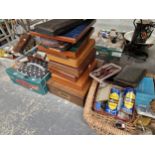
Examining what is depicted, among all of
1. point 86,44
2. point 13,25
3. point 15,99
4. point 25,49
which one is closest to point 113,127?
point 86,44

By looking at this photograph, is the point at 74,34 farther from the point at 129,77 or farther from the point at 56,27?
the point at 129,77

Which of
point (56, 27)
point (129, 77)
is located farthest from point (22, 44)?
point (129, 77)

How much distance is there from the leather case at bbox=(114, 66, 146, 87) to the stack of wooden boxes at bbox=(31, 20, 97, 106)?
0.29 m

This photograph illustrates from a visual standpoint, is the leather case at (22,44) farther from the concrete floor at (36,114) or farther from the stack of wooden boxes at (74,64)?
the stack of wooden boxes at (74,64)

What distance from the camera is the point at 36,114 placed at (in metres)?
1.31

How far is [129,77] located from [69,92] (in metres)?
0.53

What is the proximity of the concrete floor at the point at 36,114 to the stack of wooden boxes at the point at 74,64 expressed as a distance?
0.37ft

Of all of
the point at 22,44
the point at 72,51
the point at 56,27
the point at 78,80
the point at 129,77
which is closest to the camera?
the point at 56,27

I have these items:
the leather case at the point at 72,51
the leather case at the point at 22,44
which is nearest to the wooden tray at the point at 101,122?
the leather case at the point at 72,51

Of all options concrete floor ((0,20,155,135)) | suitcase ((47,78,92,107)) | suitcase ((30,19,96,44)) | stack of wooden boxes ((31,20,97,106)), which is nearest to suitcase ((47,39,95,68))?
stack of wooden boxes ((31,20,97,106))

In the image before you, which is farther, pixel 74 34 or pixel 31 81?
pixel 31 81

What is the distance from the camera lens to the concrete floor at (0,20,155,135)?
1.20 m

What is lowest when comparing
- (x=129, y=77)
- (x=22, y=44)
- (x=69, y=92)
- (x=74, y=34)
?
(x=69, y=92)

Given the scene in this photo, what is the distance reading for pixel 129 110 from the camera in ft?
3.47
